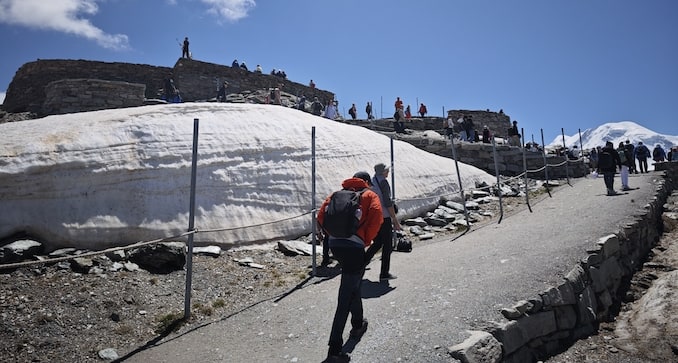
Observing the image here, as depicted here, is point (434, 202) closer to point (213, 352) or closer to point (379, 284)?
point (379, 284)

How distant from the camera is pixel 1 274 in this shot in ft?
19.4

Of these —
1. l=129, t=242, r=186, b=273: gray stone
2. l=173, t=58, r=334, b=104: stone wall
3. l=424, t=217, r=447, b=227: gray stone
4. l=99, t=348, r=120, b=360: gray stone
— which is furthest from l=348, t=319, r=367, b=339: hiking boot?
l=173, t=58, r=334, b=104: stone wall

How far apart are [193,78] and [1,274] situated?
2129 centimetres

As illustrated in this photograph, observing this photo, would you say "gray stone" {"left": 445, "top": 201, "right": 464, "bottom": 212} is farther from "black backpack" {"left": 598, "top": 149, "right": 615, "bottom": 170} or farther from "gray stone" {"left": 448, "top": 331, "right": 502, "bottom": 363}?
"gray stone" {"left": 448, "top": 331, "right": 502, "bottom": 363}

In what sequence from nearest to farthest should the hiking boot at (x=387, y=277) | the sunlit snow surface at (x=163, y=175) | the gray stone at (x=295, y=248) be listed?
the hiking boot at (x=387, y=277) → the sunlit snow surface at (x=163, y=175) → the gray stone at (x=295, y=248)

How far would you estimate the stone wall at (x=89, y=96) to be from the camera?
17344 millimetres

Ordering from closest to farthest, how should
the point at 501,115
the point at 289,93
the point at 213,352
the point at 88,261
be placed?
the point at 213,352, the point at 88,261, the point at 289,93, the point at 501,115

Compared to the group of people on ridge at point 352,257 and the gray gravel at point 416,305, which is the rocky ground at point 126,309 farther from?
the group of people on ridge at point 352,257

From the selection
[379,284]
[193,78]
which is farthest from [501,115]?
[379,284]

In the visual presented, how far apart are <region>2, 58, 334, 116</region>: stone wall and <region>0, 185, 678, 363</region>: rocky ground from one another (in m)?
18.3

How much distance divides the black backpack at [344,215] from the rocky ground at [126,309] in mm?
2591

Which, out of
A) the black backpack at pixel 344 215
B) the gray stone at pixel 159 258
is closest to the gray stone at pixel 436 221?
the gray stone at pixel 159 258

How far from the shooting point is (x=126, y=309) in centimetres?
557

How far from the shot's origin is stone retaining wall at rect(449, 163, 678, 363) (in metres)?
4.21
